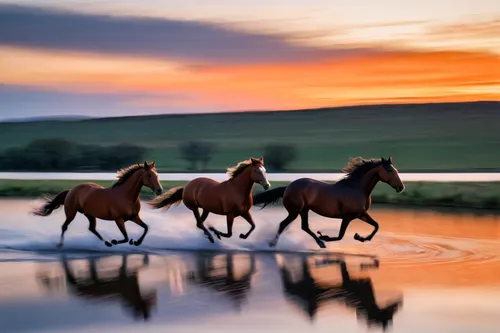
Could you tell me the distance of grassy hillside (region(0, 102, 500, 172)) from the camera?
70.7 metres

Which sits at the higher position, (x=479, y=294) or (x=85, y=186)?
(x=85, y=186)

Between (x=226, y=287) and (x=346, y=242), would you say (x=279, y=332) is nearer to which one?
(x=226, y=287)

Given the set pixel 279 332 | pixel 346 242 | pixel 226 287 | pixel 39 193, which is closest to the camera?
pixel 279 332

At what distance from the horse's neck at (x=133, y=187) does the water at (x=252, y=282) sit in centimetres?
89

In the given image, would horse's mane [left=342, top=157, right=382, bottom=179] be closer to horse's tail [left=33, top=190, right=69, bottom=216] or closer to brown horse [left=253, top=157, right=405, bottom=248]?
brown horse [left=253, top=157, right=405, bottom=248]

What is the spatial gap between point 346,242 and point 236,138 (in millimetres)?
72049

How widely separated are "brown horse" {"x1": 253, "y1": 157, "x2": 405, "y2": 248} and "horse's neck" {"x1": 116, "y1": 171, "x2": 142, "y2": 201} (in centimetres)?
230

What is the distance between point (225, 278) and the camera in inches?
488

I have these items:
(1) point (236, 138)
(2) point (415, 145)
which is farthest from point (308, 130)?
(2) point (415, 145)

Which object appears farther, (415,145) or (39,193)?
(415,145)

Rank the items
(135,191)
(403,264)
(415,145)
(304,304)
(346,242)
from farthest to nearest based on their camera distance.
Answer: (415,145) < (346,242) < (135,191) < (403,264) < (304,304)

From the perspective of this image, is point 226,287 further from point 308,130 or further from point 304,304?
point 308,130

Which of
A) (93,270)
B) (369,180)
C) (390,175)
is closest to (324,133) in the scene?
(369,180)

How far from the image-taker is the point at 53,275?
12.7 metres
